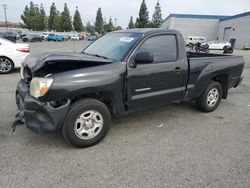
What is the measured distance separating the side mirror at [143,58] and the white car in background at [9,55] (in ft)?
21.6

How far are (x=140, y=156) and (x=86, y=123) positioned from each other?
2.97 ft

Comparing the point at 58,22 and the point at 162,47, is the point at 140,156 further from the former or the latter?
the point at 58,22

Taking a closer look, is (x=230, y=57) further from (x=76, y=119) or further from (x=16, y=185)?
(x=16, y=185)

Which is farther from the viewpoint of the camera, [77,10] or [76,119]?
[77,10]

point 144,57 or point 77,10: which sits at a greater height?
point 77,10

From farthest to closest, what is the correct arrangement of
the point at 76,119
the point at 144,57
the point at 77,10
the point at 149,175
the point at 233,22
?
the point at 77,10
the point at 233,22
the point at 144,57
the point at 76,119
the point at 149,175

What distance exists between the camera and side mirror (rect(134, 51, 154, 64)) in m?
3.51

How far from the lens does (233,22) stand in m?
44.8

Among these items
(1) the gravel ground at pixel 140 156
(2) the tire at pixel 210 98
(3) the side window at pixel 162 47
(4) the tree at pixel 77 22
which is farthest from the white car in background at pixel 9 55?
(4) the tree at pixel 77 22

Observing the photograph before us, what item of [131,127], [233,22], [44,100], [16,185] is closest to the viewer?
[16,185]

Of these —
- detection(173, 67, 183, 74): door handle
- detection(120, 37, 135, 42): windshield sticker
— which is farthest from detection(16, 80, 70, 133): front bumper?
detection(173, 67, 183, 74): door handle

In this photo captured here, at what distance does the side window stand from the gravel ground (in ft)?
4.11

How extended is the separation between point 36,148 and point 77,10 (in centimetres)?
7754

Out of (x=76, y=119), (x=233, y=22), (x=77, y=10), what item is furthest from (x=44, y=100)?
(x=77, y=10)
